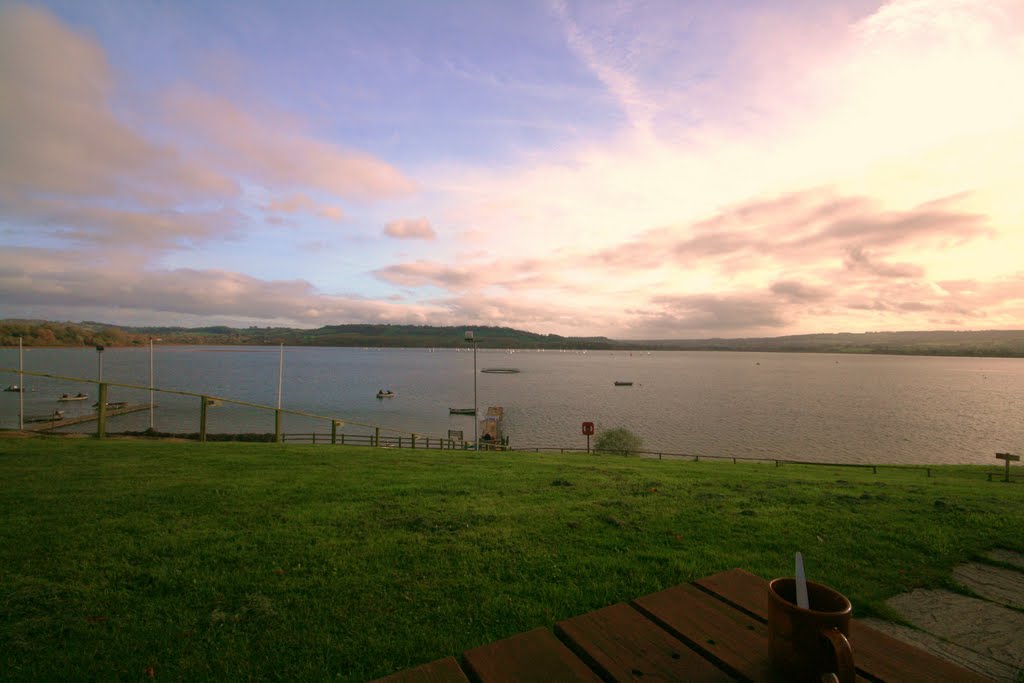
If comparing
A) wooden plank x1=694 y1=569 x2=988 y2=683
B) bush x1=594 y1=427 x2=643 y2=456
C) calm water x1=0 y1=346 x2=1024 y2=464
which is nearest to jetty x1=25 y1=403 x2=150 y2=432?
calm water x1=0 y1=346 x2=1024 y2=464

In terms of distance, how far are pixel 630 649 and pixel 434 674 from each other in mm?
755

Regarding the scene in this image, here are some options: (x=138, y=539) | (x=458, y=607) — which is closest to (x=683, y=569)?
(x=458, y=607)

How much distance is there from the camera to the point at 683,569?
5.09 meters

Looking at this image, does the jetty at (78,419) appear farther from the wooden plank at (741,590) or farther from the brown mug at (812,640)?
the brown mug at (812,640)

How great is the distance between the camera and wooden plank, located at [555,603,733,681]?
5.49 ft

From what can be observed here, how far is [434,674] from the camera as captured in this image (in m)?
1.63

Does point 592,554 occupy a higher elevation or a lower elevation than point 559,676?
lower

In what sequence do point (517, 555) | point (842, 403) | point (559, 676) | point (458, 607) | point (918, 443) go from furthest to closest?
point (842, 403), point (918, 443), point (517, 555), point (458, 607), point (559, 676)

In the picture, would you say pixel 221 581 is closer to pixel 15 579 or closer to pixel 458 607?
pixel 15 579

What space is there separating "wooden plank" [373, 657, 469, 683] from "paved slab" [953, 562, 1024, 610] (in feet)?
20.3

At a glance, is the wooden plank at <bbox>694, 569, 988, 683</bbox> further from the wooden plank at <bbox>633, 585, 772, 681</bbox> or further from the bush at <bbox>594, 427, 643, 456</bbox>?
the bush at <bbox>594, 427, 643, 456</bbox>

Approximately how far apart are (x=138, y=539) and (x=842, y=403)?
308 feet

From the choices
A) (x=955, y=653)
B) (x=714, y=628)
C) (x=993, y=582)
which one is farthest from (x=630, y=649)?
(x=993, y=582)

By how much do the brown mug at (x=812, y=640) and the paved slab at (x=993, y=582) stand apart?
534cm
